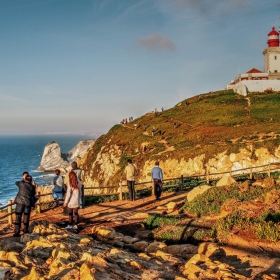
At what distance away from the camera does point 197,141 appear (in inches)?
1852

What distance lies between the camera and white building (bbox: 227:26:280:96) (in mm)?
71769

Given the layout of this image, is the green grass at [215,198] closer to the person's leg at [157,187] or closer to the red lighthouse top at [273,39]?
the person's leg at [157,187]

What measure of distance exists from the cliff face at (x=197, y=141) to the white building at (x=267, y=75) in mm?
2590

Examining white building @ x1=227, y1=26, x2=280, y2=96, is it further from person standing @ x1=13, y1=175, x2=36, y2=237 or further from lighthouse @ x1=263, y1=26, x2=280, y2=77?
person standing @ x1=13, y1=175, x2=36, y2=237

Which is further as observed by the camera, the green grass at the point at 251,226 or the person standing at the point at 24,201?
the person standing at the point at 24,201

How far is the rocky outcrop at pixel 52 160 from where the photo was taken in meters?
108

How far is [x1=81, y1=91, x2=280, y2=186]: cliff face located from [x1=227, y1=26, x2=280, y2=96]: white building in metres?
2.59

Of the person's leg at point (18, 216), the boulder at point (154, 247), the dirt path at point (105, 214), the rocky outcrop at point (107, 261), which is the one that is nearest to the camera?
the rocky outcrop at point (107, 261)

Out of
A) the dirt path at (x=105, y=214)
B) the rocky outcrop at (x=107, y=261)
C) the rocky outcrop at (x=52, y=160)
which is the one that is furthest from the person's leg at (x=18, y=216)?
the rocky outcrop at (x=52, y=160)

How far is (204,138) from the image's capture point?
47.7 metres

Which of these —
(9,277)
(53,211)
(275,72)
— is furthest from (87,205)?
(275,72)

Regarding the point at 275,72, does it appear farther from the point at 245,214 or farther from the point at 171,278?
the point at 171,278

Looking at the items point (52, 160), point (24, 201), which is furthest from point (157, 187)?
point (52, 160)

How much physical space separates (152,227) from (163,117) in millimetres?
56999
